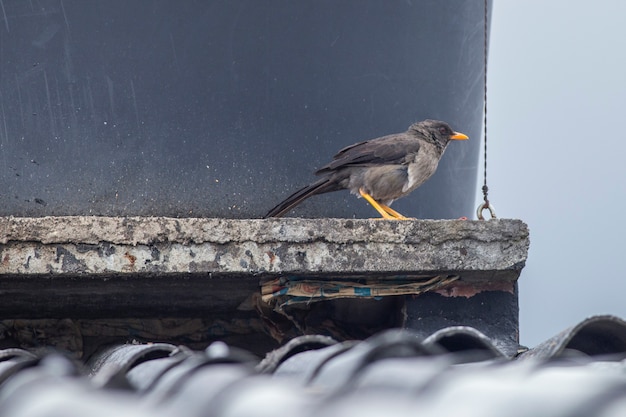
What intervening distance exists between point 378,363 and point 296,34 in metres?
2.09

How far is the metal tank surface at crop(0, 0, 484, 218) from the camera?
3.02 m

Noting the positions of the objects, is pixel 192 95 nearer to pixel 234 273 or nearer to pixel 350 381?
pixel 234 273

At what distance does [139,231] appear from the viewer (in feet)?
9.04

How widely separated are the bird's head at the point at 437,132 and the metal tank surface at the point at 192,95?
0.26 m

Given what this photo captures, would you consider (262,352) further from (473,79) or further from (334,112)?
(473,79)

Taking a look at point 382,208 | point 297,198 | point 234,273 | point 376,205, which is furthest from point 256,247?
point 382,208

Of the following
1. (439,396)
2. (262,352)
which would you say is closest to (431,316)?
(262,352)

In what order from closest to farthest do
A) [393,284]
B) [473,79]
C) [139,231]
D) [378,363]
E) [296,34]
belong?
[378,363] → [139,231] → [393,284] → [296,34] → [473,79]

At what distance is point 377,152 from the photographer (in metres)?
3.83

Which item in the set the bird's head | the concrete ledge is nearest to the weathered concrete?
the concrete ledge

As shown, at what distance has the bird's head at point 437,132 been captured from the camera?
371cm

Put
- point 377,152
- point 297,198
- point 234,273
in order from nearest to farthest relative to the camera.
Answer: point 234,273, point 297,198, point 377,152

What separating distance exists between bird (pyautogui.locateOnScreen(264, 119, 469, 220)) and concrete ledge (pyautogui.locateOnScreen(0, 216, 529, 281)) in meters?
0.53

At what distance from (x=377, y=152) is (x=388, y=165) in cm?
23
